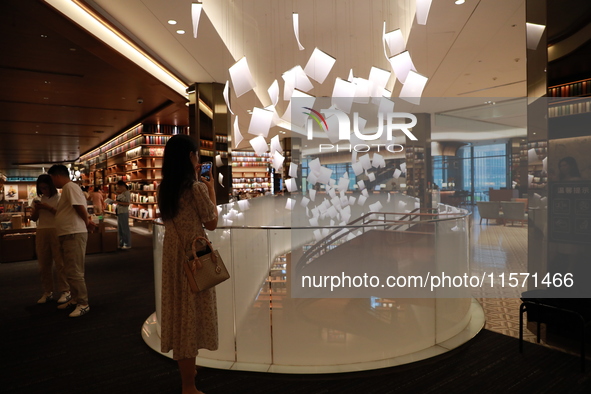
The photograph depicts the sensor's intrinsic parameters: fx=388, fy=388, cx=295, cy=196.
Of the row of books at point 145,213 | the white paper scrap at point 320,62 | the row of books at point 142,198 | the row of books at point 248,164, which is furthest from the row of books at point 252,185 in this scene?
the white paper scrap at point 320,62

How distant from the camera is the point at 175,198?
6.96 feet

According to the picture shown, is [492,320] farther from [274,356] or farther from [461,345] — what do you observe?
[274,356]

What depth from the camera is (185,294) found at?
216cm

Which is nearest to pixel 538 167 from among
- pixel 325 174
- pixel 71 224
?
pixel 71 224

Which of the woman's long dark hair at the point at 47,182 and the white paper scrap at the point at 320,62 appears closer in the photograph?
the woman's long dark hair at the point at 47,182

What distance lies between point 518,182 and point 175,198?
1559cm

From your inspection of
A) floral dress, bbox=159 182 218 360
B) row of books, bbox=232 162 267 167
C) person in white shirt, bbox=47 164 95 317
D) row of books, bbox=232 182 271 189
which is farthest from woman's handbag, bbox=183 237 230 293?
row of books, bbox=232 162 267 167

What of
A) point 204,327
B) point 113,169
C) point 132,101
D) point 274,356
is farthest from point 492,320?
point 113,169

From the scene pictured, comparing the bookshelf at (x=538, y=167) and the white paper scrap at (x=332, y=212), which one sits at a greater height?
the bookshelf at (x=538, y=167)

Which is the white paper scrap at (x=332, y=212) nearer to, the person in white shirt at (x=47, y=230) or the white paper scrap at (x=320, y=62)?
the white paper scrap at (x=320, y=62)

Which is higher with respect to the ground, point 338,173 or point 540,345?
point 338,173

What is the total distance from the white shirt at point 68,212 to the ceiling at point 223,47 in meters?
1.95

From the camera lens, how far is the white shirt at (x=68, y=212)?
3.86 metres

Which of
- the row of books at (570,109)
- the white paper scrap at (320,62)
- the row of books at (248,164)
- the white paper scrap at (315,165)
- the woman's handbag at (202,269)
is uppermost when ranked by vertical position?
the white paper scrap at (320,62)
